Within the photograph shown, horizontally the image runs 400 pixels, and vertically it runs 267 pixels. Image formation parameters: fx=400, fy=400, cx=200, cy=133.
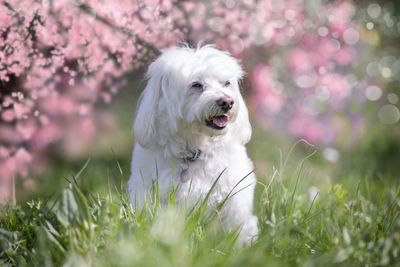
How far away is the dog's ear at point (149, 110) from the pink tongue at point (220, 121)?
40 cm

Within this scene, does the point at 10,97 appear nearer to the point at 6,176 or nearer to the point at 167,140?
the point at 6,176

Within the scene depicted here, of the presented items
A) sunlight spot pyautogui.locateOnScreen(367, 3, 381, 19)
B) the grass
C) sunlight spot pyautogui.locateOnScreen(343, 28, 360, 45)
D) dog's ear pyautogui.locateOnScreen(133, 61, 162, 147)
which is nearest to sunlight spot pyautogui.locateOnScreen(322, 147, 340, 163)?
sunlight spot pyautogui.locateOnScreen(343, 28, 360, 45)

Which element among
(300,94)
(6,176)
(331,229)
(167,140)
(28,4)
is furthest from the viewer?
(300,94)

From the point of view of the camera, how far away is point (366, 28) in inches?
187

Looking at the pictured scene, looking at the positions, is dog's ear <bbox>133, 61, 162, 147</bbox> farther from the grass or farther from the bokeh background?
the grass

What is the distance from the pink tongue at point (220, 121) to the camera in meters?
2.46

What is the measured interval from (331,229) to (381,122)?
412 cm

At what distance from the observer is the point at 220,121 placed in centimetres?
247

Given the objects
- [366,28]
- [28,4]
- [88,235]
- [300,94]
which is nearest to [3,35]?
[28,4]

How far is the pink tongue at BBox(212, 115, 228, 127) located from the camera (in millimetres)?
2457

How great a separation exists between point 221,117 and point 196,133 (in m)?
0.20

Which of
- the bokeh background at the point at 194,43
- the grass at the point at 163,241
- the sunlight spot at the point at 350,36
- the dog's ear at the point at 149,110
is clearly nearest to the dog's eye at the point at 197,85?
the dog's ear at the point at 149,110

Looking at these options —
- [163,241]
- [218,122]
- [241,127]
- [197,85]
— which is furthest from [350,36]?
[163,241]

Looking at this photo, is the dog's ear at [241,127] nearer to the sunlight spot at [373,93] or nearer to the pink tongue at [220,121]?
the pink tongue at [220,121]
